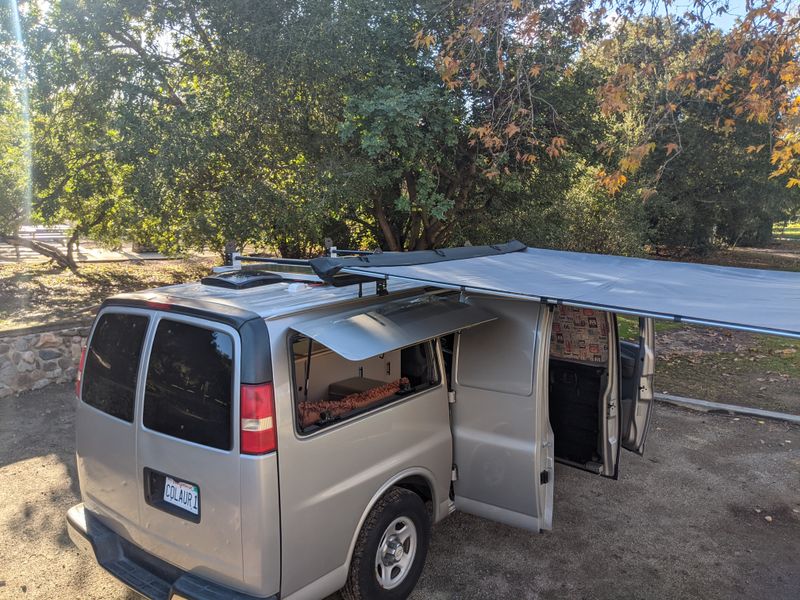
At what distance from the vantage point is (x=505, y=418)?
3748mm

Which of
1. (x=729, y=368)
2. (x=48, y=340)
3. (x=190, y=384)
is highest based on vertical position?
(x=190, y=384)

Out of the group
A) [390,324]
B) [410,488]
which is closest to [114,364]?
[390,324]

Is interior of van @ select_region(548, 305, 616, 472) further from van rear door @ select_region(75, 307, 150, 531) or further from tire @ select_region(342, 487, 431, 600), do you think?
van rear door @ select_region(75, 307, 150, 531)

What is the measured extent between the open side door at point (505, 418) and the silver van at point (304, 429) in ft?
0.03

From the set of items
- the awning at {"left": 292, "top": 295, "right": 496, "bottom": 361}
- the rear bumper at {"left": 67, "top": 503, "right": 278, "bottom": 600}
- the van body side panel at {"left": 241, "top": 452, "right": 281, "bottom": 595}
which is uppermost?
the awning at {"left": 292, "top": 295, "right": 496, "bottom": 361}

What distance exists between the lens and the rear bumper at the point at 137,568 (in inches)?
107

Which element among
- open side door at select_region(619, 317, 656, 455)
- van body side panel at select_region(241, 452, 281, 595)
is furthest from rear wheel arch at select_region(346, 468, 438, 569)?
open side door at select_region(619, 317, 656, 455)

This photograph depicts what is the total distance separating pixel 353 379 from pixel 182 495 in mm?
1595

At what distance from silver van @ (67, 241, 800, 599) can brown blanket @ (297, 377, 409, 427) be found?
0.02 m

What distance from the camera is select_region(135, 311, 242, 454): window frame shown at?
2.67 m

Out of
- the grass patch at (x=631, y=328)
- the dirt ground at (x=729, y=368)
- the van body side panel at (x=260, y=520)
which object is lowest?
the dirt ground at (x=729, y=368)

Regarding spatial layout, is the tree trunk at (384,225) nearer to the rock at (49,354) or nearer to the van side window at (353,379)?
the rock at (49,354)

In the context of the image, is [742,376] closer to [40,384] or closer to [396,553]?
[396,553]

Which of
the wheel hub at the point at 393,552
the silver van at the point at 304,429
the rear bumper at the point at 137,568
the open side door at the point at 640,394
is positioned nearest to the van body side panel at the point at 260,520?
the silver van at the point at 304,429
